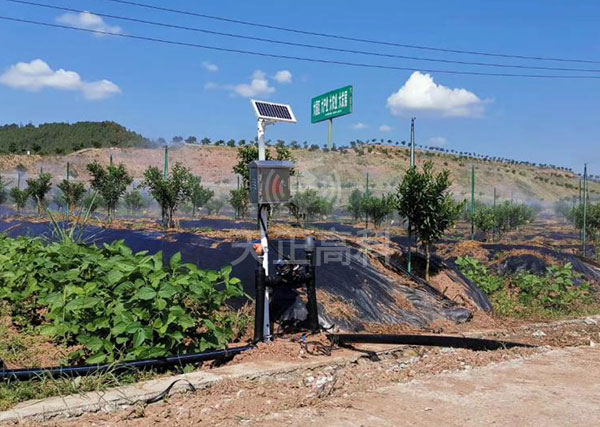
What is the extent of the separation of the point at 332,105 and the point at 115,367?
476 cm

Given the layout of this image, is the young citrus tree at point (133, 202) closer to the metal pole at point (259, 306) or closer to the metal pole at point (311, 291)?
the metal pole at point (311, 291)

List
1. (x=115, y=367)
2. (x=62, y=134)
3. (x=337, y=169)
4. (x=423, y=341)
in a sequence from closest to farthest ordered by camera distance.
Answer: (x=115, y=367)
(x=423, y=341)
(x=337, y=169)
(x=62, y=134)

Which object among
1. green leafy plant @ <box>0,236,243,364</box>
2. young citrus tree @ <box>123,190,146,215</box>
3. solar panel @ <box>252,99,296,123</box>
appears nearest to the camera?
green leafy plant @ <box>0,236,243,364</box>

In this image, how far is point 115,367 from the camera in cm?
419

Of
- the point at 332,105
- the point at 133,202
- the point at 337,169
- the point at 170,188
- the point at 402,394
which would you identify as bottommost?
the point at 402,394

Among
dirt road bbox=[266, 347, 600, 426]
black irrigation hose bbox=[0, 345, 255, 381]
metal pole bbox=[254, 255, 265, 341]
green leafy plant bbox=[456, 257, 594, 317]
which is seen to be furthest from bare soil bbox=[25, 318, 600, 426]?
green leafy plant bbox=[456, 257, 594, 317]

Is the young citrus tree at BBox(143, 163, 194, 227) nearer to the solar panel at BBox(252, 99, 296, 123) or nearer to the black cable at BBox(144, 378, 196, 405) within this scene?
the solar panel at BBox(252, 99, 296, 123)

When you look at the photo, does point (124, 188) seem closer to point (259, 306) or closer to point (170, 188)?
point (170, 188)

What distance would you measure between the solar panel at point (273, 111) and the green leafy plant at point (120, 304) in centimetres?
171

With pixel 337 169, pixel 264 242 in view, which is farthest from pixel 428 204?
pixel 337 169

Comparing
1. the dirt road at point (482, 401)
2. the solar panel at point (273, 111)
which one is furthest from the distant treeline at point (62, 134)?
the dirt road at point (482, 401)

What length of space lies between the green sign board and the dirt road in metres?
3.75

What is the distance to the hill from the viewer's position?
1815 inches

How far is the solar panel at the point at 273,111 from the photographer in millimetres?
5641
